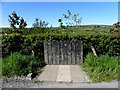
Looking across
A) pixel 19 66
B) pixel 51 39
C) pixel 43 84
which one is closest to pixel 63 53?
pixel 51 39

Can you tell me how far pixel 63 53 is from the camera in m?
13.9

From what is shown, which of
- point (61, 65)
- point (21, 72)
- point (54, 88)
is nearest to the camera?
point (54, 88)

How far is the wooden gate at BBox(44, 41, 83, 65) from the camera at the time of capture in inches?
542

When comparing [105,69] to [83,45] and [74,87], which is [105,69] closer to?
[74,87]

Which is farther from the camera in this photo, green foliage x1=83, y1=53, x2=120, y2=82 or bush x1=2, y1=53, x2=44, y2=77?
bush x1=2, y1=53, x2=44, y2=77

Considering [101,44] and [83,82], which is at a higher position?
[101,44]

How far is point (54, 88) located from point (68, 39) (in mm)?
6258

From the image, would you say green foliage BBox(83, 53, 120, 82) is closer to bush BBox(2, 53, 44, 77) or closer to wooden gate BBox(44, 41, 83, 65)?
wooden gate BBox(44, 41, 83, 65)

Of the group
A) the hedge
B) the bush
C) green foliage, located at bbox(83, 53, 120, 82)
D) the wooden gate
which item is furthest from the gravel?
the hedge

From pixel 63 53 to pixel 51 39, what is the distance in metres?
0.98

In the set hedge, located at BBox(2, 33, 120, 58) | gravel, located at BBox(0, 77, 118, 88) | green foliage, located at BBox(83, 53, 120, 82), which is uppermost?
hedge, located at BBox(2, 33, 120, 58)

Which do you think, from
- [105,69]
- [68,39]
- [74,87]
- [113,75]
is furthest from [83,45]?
[74,87]

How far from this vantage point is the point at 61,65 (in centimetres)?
1342

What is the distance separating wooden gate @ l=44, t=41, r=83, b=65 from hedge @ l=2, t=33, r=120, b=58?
28 cm
